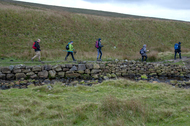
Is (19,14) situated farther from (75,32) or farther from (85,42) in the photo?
(85,42)

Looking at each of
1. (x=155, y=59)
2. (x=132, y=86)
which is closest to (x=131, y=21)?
(x=155, y=59)

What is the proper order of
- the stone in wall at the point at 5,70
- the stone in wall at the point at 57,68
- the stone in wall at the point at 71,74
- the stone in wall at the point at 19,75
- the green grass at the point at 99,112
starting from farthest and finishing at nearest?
the stone in wall at the point at 71,74, the stone in wall at the point at 57,68, the stone in wall at the point at 19,75, the stone in wall at the point at 5,70, the green grass at the point at 99,112

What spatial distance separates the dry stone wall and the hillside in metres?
2.83

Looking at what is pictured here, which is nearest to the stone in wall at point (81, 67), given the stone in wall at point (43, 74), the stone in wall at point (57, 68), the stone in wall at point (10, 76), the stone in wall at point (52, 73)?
the stone in wall at point (57, 68)

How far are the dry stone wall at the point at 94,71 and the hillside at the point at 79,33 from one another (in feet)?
9.28

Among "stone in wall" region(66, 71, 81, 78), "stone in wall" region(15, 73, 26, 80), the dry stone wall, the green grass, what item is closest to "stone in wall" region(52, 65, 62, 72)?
the dry stone wall

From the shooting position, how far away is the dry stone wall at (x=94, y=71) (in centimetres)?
1067

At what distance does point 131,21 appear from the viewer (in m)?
38.2

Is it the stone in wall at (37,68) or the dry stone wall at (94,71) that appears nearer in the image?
the dry stone wall at (94,71)

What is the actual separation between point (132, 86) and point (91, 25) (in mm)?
25300

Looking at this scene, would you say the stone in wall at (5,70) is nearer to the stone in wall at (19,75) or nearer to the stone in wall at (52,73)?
the stone in wall at (19,75)

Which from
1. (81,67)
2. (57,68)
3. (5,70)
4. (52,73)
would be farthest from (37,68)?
(81,67)

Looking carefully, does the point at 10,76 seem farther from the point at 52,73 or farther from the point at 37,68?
the point at 52,73

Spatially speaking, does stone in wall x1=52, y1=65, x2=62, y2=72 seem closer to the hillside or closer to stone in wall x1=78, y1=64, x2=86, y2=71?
stone in wall x1=78, y1=64, x2=86, y2=71
